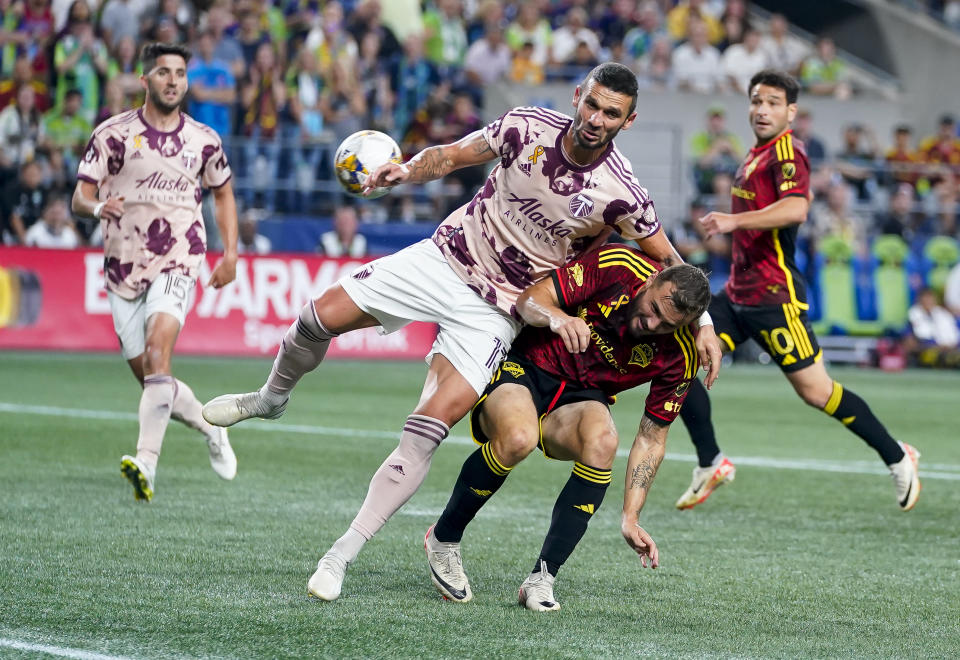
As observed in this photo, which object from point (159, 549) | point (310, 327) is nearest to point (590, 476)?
point (310, 327)

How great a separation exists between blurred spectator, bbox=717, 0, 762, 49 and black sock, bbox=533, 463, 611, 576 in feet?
71.3

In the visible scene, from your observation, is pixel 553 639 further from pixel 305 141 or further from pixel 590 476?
pixel 305 141

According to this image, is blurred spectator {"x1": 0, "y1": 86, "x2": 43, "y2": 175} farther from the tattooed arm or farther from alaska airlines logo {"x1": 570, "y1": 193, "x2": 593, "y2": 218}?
the tattooed arm

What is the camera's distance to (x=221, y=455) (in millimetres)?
8352

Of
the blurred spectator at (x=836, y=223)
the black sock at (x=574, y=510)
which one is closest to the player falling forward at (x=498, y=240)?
the black sock at (x=574, y=510)

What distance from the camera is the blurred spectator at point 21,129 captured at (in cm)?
1866

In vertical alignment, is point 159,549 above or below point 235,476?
above

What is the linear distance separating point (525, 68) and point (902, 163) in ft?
21.1

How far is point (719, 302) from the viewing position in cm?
874

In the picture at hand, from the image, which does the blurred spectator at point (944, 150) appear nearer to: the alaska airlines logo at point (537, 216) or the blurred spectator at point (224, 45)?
the blurred spectator at point (224, 45)

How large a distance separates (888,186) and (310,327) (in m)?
19.5

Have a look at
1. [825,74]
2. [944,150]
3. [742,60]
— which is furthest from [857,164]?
[825,74]

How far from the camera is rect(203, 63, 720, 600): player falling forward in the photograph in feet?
19.0

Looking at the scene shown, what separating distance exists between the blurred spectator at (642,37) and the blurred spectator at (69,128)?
10312 millimetres
